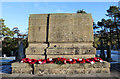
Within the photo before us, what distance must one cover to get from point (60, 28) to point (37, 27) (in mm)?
1460

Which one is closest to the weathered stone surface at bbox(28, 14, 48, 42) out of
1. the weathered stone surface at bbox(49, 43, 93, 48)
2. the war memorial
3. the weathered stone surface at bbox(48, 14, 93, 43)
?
the war memorial

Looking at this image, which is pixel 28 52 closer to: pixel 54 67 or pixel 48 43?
pixel 48 43

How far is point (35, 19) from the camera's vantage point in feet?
Answer: 20.7

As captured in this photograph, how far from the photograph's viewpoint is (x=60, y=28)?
6117 millimetres

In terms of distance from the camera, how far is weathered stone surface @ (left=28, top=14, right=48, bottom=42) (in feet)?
19.9

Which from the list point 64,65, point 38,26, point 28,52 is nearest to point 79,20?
point 38,26

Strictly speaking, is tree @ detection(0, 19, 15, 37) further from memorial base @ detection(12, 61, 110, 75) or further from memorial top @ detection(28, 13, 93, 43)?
memorial base @ detection(12, 61, 110, 75)

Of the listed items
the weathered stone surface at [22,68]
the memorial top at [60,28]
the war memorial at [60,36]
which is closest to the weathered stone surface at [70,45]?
the war memorial at [60,36]

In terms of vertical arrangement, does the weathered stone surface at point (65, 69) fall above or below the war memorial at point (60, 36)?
below

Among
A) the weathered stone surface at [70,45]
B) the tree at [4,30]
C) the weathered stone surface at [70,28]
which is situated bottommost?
the weathered stone surface at [70,45]

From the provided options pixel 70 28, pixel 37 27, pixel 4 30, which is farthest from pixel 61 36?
pixel 4 30

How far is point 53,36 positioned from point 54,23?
849mm

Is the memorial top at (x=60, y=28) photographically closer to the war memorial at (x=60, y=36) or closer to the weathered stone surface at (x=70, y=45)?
the war memorial at (x=60, y=36)

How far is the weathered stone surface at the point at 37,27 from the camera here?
605 centimetres
